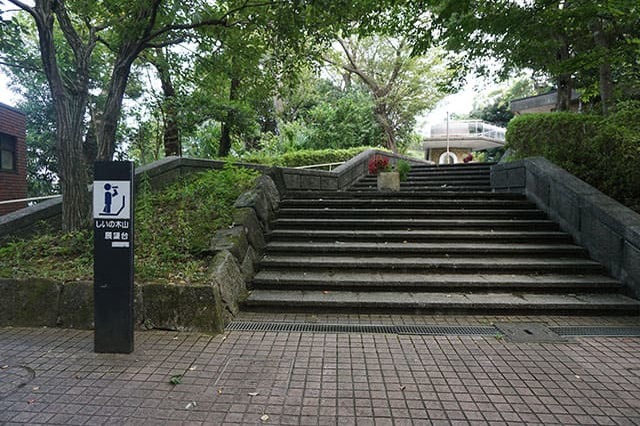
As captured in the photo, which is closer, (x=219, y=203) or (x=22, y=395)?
(x=22, y=395)

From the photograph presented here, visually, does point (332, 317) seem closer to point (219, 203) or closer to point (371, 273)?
point (371, 273)

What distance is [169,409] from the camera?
250 cm

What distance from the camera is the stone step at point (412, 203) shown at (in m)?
7.00

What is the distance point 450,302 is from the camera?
14.3 feet

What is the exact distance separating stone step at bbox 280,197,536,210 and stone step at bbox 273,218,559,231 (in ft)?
2.13

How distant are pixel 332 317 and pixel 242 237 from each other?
1.76m

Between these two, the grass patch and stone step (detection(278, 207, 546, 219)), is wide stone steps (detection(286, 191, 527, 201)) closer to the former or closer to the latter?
stone step (detection(278, 207, 546, 219))

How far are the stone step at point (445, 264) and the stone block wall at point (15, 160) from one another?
11652 mm

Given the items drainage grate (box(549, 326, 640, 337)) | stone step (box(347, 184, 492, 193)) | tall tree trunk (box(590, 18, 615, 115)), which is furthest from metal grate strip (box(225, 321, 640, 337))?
tall tree trunk (box(590, 18, 615, 115))

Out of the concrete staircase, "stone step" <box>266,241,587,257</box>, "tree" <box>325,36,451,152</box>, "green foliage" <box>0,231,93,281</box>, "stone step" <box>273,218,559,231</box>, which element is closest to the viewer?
"green foliage" <box>0,231,93,281</box>

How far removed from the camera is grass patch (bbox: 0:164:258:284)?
4172 mm

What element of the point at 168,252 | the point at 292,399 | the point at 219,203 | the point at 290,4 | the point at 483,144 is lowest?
the point at 292,399

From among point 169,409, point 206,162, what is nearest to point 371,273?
point 169,409

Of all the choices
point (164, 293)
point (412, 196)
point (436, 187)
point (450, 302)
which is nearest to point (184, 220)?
point (164, 293)
